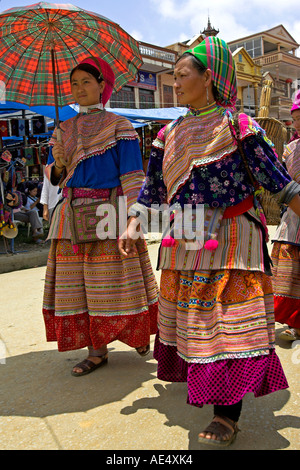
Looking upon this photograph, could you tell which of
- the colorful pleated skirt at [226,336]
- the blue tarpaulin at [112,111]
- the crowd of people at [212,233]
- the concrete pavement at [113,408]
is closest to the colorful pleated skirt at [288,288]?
the concrete pavement at [113,408]

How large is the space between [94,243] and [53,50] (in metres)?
1.33

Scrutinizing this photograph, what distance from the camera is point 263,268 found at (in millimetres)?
2104

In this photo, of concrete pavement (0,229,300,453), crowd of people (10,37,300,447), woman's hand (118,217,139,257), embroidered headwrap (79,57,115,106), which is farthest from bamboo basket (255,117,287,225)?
woman's hand (118,217,139,257)

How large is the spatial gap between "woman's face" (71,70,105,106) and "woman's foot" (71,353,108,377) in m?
1.71

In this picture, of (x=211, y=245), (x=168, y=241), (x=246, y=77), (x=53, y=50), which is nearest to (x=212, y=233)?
(x=211, y=245)

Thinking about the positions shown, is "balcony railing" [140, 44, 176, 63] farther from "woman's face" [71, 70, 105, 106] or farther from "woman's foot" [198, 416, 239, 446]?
"woman's foot" [198, 416, 239, 446]

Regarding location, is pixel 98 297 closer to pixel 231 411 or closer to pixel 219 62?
pixel 231 411

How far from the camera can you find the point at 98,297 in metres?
2.90

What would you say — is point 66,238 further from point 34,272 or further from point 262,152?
point 34,272

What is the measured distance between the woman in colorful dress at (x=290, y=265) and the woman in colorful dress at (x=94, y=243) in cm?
111

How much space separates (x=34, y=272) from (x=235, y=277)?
5.38m

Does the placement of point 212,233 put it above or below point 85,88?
below

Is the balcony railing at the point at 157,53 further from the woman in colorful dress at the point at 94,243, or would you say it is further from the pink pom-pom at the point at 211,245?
the pink pom-pom at the point at 211,245

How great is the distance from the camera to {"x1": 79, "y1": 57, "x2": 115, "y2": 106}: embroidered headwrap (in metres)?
2.95
